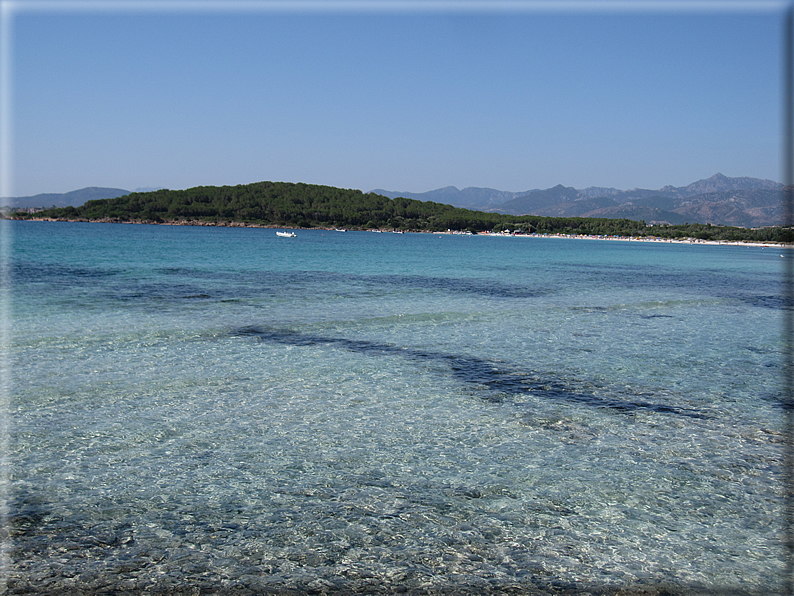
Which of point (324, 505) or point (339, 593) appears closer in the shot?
point (339, 593)

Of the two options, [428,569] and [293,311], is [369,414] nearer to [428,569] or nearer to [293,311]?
[428,569]

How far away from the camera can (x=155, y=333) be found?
1572 cm

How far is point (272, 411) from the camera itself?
942 centimetres

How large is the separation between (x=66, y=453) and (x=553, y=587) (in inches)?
241

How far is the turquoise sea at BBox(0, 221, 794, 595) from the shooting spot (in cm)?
514

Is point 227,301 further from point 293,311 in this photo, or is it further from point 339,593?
point 339,593

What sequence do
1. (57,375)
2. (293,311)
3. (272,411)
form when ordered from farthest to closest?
(293,311)
(57,375)
(272,411)

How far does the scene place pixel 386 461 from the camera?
748cm

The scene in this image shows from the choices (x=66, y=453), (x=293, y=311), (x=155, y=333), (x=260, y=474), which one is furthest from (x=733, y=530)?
(x=293, y=311)

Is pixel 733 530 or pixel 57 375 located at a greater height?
pixel 57 375

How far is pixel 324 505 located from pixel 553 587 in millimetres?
2494

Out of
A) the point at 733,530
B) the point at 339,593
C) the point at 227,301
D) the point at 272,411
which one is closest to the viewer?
the point at 339,593

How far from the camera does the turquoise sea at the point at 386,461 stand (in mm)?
5145

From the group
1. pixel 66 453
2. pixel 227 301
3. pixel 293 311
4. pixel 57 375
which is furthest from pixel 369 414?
pixel 227 301
